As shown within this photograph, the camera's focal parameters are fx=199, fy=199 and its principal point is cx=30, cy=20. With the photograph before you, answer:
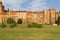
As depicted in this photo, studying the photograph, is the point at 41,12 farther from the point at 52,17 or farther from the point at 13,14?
the point at 13,14

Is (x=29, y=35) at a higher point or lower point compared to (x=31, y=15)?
lower

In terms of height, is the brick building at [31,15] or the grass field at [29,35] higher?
the brick building at [31,15]

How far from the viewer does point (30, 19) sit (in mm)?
50844

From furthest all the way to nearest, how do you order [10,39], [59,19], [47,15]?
1. [47,15]
2. [59,19]
3. [10,39]

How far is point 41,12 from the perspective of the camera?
50.8 meters

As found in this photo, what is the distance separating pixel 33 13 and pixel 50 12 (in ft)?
14.3

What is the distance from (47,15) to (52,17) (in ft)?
4.83

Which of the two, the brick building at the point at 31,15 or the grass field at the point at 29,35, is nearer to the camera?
the grass field at the point at 29,35

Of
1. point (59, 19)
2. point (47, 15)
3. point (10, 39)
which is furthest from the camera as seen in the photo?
point (47, 15)

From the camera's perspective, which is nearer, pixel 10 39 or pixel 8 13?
pixel 10 39

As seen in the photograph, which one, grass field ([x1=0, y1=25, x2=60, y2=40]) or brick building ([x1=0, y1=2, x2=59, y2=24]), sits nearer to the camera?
grass field ([x1=0, y1=25, x2=60, y2=40])

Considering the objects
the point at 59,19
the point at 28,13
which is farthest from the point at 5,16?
the point at 59,19

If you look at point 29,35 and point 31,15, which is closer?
point 29,35

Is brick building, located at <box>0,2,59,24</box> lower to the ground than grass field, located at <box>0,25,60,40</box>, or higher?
higher
